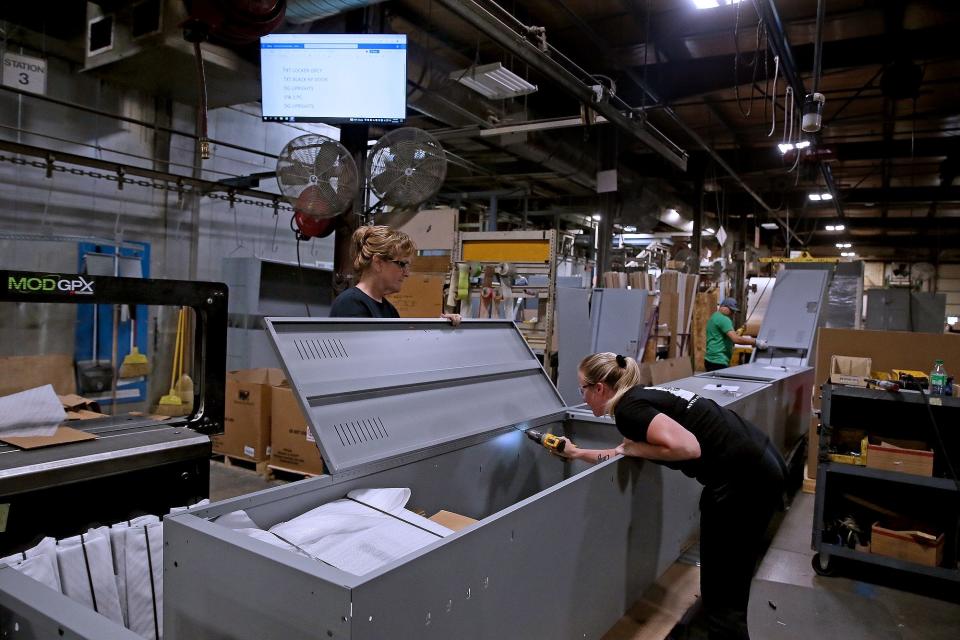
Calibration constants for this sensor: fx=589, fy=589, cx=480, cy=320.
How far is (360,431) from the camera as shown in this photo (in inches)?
53.9

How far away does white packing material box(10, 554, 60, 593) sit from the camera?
40.5 inches

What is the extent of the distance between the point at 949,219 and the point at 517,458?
38.6ft

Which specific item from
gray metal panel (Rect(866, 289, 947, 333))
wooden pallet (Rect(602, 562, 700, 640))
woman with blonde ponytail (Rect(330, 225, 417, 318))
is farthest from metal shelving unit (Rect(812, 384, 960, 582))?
gray metal panel (Rect(866, 289, 947, 333))

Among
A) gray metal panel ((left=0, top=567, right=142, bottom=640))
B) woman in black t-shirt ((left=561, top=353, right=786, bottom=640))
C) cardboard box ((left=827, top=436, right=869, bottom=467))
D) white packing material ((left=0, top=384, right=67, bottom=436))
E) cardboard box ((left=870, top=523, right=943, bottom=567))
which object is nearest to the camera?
gray metal panel ((left=0, top=567, right=142, bottom=640))

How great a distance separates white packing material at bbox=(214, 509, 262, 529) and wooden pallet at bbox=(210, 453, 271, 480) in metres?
2.95

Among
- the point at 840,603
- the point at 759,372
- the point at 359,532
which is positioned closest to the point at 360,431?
the point at 359,532

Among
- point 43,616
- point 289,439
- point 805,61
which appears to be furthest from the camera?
point 805,61

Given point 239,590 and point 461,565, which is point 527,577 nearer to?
point 461,565

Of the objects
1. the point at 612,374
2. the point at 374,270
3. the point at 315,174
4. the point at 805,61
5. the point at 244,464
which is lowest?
the point at 244,464

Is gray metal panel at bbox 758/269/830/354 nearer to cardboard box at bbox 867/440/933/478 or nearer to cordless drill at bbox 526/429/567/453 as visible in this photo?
cardboard box at bbox 867/440/933/478

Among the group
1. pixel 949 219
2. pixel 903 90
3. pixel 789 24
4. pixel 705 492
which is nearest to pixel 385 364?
pixel 705 492

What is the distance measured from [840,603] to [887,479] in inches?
22.8

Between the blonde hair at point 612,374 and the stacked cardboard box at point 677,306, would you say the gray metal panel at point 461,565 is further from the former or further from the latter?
the stacked cardboard box at point 677,306

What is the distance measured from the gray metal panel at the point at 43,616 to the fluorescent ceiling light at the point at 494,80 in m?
3.25
